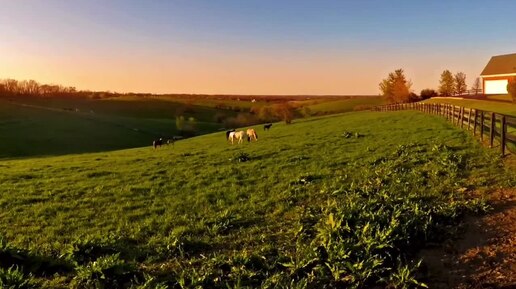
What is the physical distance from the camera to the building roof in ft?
257

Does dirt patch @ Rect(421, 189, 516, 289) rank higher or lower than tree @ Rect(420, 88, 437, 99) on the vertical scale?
lower

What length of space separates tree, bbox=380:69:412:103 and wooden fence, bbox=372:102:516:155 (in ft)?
169

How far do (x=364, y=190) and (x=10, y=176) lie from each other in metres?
17.1

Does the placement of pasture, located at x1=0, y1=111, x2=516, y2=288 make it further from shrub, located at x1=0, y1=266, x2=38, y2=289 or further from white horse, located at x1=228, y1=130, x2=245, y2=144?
white horse, located at x1=228, y1=130, x2=245, y2=144

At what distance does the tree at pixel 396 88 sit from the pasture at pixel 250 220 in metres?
79.0

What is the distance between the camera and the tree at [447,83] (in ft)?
329

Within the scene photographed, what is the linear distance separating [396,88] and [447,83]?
16.5m

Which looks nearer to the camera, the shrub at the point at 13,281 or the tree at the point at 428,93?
the shrub at the point at 13,281

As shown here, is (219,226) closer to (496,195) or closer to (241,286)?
(241,286)

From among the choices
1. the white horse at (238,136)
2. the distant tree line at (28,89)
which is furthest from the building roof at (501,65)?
the distant tree line at (28,89)

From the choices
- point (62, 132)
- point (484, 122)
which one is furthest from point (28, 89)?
point (484, 122)

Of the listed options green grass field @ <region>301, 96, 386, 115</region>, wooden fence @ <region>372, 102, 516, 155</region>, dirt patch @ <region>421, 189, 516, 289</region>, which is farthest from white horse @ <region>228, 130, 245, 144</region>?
green grass field @ <region>301, 96, 386, 115</region>

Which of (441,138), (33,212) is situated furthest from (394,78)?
(33,212)

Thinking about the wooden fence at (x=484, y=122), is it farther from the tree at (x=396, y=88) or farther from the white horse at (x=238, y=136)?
the tree at (x=396, y=88)
